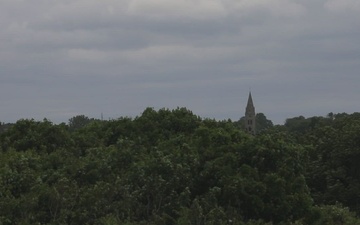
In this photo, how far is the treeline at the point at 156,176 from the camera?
2370cm

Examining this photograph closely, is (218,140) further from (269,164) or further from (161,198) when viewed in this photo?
(161,198)

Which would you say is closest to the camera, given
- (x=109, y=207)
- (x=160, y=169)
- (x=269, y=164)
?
(x=109, y=207)

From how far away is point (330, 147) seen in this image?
46219 millimetres

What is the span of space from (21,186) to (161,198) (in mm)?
4814

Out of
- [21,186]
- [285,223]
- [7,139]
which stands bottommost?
[285,223]

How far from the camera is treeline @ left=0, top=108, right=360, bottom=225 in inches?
933

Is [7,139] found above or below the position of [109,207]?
above

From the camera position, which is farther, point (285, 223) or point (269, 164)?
point (269, 164)

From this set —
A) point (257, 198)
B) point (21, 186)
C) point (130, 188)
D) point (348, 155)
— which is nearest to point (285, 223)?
point (257, 198)

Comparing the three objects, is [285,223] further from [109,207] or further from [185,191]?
[109,207]

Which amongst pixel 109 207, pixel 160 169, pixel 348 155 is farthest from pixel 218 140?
pixel 348 155

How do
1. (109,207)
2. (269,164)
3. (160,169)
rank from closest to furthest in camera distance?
(109,207), (160,169), (269,164)

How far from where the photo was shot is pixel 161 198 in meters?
25.0

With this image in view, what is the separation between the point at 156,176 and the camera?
2508cm
